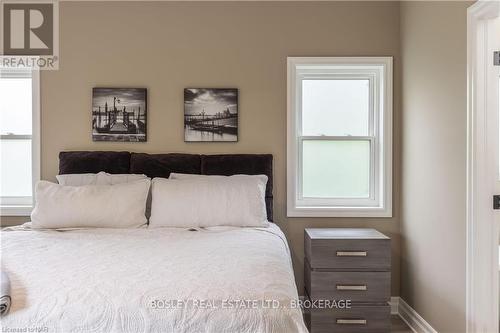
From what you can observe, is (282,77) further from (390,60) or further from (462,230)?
(462,230)

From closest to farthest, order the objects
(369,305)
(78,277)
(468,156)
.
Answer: (78,277) < (468,156) < (369,305)

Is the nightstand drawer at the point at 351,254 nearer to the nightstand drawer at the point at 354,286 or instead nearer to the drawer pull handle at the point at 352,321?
the nightstand drawer at the point at 354,286

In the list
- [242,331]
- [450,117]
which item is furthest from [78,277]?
[450,117]

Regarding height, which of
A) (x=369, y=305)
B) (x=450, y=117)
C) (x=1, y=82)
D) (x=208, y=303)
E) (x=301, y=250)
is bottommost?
(x=369, y=305)

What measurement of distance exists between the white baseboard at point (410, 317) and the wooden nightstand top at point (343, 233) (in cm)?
Answer: 66

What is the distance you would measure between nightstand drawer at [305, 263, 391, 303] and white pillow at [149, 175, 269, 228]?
616 millimetres

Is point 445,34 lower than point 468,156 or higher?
higher

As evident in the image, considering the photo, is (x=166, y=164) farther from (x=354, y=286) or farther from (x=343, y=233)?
(x=354, y=286)

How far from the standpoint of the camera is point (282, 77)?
10.1 ft

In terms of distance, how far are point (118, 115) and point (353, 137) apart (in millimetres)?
2111

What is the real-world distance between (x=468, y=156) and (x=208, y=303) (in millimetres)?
1674

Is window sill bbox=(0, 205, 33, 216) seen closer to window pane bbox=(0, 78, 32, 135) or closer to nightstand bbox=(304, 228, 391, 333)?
window pane bbox=(0, 78, 32, 135)

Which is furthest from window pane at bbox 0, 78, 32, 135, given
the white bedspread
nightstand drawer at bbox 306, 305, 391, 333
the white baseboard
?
the white baseboard

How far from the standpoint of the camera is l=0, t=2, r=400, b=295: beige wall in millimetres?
3076
